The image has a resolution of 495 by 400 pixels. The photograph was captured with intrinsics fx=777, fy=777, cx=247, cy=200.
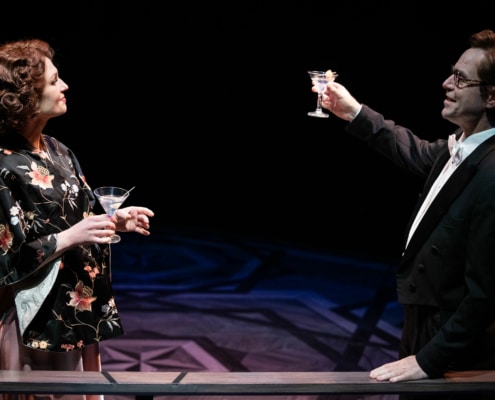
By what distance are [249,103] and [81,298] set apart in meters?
4.39

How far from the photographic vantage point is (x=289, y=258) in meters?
6.53

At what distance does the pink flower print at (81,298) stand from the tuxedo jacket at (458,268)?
1.01 m

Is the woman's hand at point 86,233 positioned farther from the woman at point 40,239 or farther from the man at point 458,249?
the man at point 458,249

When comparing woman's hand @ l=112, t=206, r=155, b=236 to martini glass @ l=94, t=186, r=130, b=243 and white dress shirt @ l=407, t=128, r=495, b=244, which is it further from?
white dress shirt @ l=407, t=128, r=495, b=244

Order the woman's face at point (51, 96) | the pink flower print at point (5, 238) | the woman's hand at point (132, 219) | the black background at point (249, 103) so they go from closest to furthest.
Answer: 1. the pink flower print at point (5, 238)
2. the woman's face at point (51, 96)
3. the woman's hand at point (132, 219)
4. the black background at point (249, 103)

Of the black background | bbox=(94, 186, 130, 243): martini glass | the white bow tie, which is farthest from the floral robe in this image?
the black background

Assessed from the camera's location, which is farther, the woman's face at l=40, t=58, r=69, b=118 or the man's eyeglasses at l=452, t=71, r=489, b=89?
the woman's face at l=40, t=58, r=69, b=118

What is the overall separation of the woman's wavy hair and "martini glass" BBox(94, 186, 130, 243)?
12.9 inches

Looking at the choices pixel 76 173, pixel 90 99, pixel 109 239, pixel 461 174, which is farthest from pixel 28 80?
pixel 90 99

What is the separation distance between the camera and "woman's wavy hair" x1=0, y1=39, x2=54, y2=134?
7.97 ft

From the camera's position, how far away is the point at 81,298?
8.37 feet

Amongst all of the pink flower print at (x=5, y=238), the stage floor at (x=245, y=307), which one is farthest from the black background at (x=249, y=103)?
the pink flower print at (x=5, y=238)

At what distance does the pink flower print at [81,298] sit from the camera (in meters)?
2.53

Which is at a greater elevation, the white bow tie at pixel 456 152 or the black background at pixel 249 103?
the white bow tie at pixel 456 152
